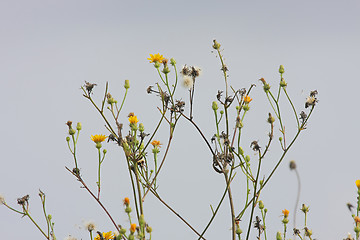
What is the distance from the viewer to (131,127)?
4.67m

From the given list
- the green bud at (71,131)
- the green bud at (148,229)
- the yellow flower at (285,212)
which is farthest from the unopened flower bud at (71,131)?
the yellow flower at (285,212)

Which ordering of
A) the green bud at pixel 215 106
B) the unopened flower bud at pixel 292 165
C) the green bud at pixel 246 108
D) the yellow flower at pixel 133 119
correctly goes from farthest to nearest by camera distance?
the green bud at pixel 246 108, the green bud at pixel 215 106, the yellow flower at pixel 133 119, the unopened flower bud at pixel 292 165

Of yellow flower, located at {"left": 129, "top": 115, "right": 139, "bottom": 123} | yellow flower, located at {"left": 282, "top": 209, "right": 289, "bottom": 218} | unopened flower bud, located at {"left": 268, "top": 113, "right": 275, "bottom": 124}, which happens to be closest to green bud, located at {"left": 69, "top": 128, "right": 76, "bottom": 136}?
yellow flower, located at {"left": 129, "top": 115, "right": 139, "bottom": 123}

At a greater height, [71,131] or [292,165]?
[71,131]

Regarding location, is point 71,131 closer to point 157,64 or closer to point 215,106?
point 157,64

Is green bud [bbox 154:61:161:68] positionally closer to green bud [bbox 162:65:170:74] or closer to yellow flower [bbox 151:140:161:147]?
green bud [bbox 162:65:170:74]

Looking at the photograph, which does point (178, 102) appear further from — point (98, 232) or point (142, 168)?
point (98, 232)

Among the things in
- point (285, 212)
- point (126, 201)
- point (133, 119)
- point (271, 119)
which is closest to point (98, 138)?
point (133, 119)

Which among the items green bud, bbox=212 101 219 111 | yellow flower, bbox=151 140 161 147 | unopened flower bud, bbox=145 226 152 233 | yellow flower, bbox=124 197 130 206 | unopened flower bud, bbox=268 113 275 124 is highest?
green bud, bbox=212 101 219 111

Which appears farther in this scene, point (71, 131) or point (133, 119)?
point (71, 131)

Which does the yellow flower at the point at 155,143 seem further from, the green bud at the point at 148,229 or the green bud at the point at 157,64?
the green bud at the point at 148,229

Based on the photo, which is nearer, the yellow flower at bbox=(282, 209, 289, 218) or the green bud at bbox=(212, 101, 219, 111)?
the green bud at bbox=(212, 101, 219, 111)

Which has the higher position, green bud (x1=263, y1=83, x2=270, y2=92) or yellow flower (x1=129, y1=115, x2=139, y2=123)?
green bud (x1=263, y1=83, x2=270, y2=92)

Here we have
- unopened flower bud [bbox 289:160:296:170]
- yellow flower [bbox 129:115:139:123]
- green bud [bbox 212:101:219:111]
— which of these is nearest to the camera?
unopened flower bud [bbox 289:160:296:170]
